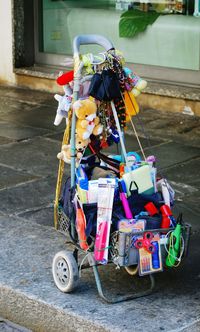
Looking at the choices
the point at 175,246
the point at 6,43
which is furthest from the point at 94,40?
the point at 6,43

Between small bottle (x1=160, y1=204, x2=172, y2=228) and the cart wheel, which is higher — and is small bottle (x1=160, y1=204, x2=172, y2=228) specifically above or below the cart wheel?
above

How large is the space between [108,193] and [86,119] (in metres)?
0.46

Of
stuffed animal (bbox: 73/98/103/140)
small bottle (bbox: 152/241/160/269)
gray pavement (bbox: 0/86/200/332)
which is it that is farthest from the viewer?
stuffed animal (bbox: 73/98/103/140)

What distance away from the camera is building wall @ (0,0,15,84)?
10117mm

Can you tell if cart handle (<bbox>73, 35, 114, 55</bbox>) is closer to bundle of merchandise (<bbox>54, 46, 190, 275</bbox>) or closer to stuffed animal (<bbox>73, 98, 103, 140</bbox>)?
bundle of merchandise (<bbox>54, 46, 190, 275</bbox>)

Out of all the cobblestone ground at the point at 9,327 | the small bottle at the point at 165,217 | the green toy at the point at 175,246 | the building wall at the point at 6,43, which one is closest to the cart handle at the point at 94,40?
the small bottle at the point at 165,217

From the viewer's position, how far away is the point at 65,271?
185 inches

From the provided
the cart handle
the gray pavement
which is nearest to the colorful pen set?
the gray pavement

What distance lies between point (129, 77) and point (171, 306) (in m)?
1.31

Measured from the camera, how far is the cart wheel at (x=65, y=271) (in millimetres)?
4633

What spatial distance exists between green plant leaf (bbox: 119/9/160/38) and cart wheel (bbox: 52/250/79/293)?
16.8ft

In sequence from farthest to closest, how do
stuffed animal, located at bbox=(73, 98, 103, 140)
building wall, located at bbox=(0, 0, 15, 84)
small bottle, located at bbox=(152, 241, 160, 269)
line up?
building wall, located at bbox=(0, 0, 15, 84) < stuffed animal, located at bbox=(73, 98, 103, 140) < small bottle, located at bbox=(152, 241, 160, 269)

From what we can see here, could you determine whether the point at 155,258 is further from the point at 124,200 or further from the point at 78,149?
the point at 78,149

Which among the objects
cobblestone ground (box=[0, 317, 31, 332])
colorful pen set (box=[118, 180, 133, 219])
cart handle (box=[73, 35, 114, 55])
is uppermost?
cart handle (box=[73, 35, 114, 55])
